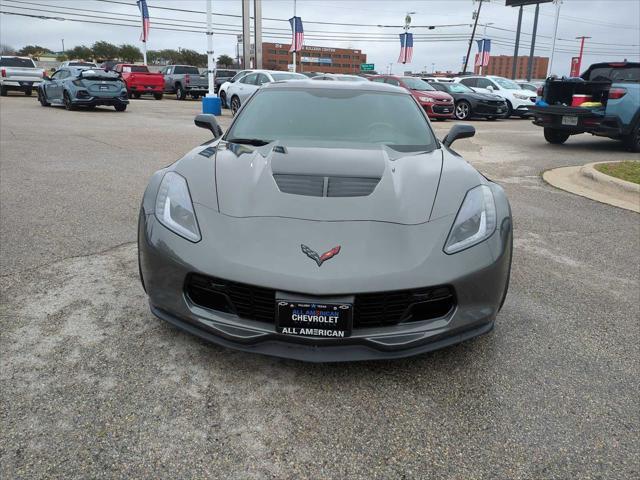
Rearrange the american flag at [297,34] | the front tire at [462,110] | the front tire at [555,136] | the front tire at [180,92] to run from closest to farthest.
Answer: the front tire at [555,136] → the front tire at [462,110] → the front tire at [180,92] → the american flag at [297,34]

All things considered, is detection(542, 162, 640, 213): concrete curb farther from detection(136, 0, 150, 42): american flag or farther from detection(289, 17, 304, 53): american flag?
detection(136, 0, 150, 42): american flag

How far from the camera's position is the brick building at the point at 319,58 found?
357ft

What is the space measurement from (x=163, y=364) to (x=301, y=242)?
2.98 ft

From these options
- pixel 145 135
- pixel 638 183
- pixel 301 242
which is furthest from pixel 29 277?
pixel 145 135

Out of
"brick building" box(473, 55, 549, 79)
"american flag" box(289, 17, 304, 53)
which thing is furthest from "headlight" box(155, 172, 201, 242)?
"brick building" box(473, 55, 549, 79)

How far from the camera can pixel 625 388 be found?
7.90ft

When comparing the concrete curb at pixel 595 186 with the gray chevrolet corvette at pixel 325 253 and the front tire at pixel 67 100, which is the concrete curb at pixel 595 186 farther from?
the front tire at pixel 67 100

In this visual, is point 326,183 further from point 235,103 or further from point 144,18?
point 144,18

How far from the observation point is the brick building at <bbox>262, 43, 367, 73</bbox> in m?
109

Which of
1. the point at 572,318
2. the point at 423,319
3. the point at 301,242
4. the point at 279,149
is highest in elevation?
the point at 279,149

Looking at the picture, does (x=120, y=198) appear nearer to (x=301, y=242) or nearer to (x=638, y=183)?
(x=301, y=242)

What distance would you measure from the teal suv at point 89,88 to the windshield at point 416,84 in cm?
1003

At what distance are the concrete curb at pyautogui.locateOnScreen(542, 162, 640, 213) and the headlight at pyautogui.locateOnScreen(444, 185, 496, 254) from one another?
170 inches

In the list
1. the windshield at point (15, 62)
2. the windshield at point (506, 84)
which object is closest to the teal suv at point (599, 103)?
the windshield at point (506, 84)
